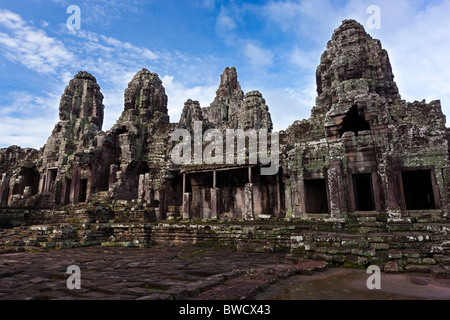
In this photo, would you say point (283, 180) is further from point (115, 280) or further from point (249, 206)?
point (115, 280)

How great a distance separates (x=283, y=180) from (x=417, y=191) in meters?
6.87

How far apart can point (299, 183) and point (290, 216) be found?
1576 millimetres

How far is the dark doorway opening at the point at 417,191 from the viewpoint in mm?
14289

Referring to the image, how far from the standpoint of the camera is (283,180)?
14.9 metres

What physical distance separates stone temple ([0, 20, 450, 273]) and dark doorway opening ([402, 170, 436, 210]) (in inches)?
2.0

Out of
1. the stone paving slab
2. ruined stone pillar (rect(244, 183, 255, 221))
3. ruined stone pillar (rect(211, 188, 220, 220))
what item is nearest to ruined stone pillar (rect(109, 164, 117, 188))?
ruined stone pillar (rect(211, 188, 220, 220))

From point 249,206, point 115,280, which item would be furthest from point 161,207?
point 115,280

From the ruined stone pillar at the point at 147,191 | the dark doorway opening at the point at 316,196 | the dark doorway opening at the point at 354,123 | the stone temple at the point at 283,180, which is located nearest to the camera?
the stone temple at the point at 283,180

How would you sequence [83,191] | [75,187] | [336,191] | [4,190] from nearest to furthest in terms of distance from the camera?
1. [336,191]
2. [75,187]
3. [83,191]
4. [4,190]

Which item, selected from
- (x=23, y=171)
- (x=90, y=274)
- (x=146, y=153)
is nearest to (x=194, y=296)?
(x=90, y=274)

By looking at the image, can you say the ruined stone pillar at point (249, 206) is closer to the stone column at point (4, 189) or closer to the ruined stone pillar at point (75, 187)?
the ruined stone pillar at point (75, 187)

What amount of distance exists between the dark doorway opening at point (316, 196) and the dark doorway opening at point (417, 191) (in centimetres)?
404

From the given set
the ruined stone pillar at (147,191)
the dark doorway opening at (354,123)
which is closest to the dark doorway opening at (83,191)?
the ruined stone pillar at (147,191)
